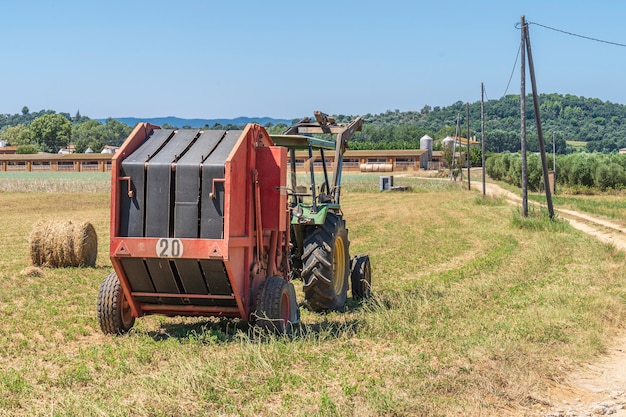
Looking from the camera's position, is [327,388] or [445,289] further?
[445,289]

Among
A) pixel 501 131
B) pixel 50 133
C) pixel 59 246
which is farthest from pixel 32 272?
pixel 50 133

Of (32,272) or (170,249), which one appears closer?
(170,249)

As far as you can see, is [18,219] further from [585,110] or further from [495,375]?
[585,110]

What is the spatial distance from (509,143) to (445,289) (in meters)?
146

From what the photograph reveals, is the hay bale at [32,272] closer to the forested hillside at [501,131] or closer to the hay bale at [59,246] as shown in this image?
the hay bale at [59,246]

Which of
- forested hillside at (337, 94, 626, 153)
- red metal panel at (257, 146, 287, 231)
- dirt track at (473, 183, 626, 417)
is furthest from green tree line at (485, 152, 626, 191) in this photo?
forested hillside at (337, 94, 626, 153)

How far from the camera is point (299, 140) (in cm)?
1130

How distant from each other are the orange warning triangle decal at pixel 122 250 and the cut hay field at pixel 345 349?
1.06m

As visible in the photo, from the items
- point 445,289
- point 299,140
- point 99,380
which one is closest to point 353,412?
point 99,380

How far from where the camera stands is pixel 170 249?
346 inches

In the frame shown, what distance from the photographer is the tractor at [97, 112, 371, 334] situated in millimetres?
8781

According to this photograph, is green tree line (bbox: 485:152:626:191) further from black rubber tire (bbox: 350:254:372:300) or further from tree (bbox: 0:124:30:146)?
tree (bbox: 0:124:30:146)

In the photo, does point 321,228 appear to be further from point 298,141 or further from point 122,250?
point 122,250

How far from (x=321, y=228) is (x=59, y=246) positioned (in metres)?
7.45
